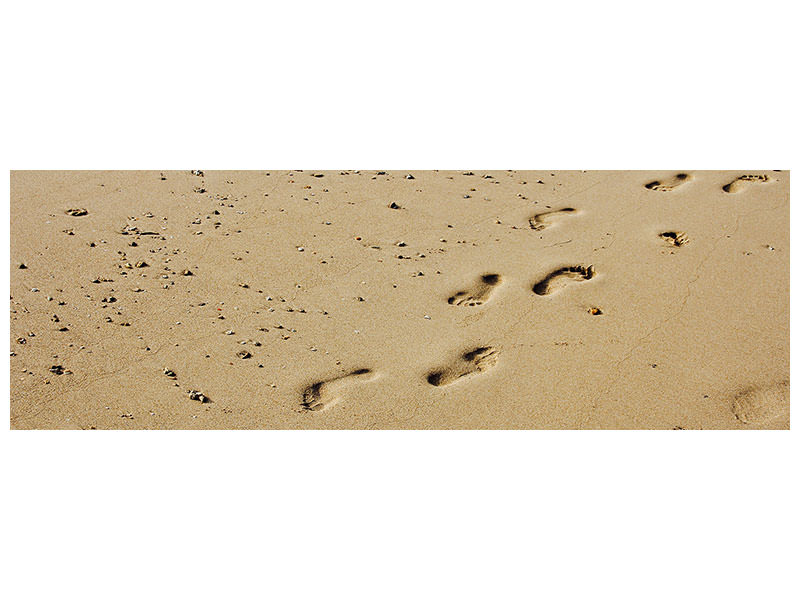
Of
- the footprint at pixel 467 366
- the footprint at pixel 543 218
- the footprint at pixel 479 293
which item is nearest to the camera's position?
the footprint at pixel 467 366

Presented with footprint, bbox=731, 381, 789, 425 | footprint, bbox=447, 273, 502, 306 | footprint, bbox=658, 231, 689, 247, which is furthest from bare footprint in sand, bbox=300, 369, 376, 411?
footprint, bbox=658, 231, 689, 247

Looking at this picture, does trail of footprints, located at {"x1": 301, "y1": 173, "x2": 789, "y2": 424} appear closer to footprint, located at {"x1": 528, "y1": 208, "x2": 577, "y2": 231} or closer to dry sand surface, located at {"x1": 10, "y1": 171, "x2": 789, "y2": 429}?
dry sand surface, located at {"x1": 10, "y1": 171, "x2": 789, "y2": 429}

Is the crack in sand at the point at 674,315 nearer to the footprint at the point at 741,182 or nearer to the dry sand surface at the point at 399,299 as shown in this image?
the dry sand surface at the point at 399,299

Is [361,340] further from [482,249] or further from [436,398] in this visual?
[482,249]

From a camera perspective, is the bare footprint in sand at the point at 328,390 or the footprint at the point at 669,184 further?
the footprint at the point at 669,184

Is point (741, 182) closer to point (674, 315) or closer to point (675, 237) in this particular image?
point (675, 237)

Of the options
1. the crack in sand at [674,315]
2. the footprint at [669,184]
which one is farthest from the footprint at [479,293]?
the footprint at [669,184]
